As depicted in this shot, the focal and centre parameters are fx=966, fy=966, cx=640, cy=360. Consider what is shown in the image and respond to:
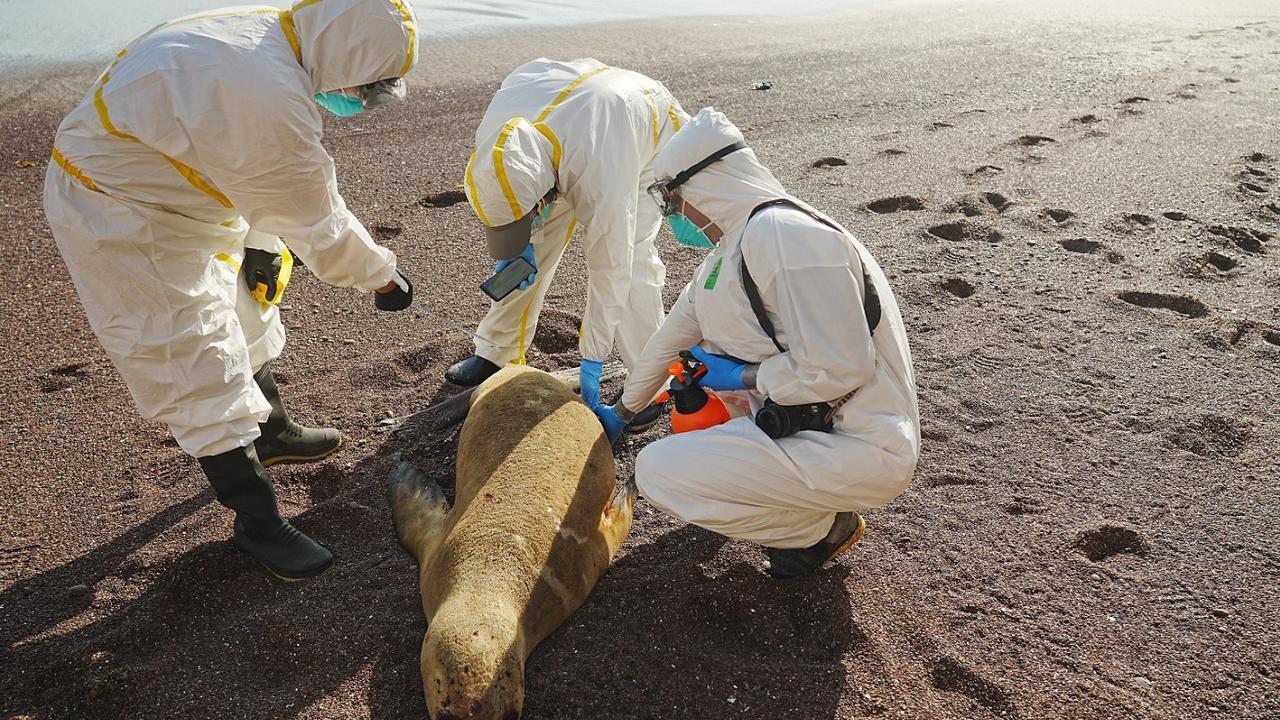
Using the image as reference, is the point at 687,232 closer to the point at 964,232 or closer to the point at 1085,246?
the point at 964,232

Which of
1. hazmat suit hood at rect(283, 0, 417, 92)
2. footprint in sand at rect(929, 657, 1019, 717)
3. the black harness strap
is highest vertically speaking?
hazmat suit hood at rect(283, 0, 417, 92)

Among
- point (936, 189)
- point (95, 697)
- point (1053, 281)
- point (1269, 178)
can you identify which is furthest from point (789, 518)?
point (1269, 178)

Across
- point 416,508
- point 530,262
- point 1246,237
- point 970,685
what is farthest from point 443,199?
point 1246,237

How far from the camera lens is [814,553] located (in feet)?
13.2

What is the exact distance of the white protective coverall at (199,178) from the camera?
3.41 metres

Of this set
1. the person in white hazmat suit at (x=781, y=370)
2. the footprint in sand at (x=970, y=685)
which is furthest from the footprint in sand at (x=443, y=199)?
the footprint in sand at (x=970, y=685)

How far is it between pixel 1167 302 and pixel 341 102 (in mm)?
5135

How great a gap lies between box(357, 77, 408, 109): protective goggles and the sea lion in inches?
55.7

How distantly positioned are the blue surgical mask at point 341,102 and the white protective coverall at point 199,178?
202 millimetres

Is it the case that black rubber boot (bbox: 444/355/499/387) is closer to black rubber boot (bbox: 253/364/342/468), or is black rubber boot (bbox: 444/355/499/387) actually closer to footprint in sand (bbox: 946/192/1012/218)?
black rubber boot (bbox: 253/364/342/468)

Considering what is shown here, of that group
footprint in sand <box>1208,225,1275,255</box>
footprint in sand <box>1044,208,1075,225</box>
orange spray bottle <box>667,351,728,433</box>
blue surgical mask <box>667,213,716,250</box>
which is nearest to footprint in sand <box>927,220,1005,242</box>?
footprint in sand <box>1044,208,1075,225</box>

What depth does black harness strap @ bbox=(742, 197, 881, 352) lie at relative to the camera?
11.8 feet

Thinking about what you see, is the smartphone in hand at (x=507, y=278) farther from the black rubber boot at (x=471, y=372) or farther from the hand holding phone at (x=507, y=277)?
the black rubber boot at (x=471, y=372)

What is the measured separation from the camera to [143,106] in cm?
341
